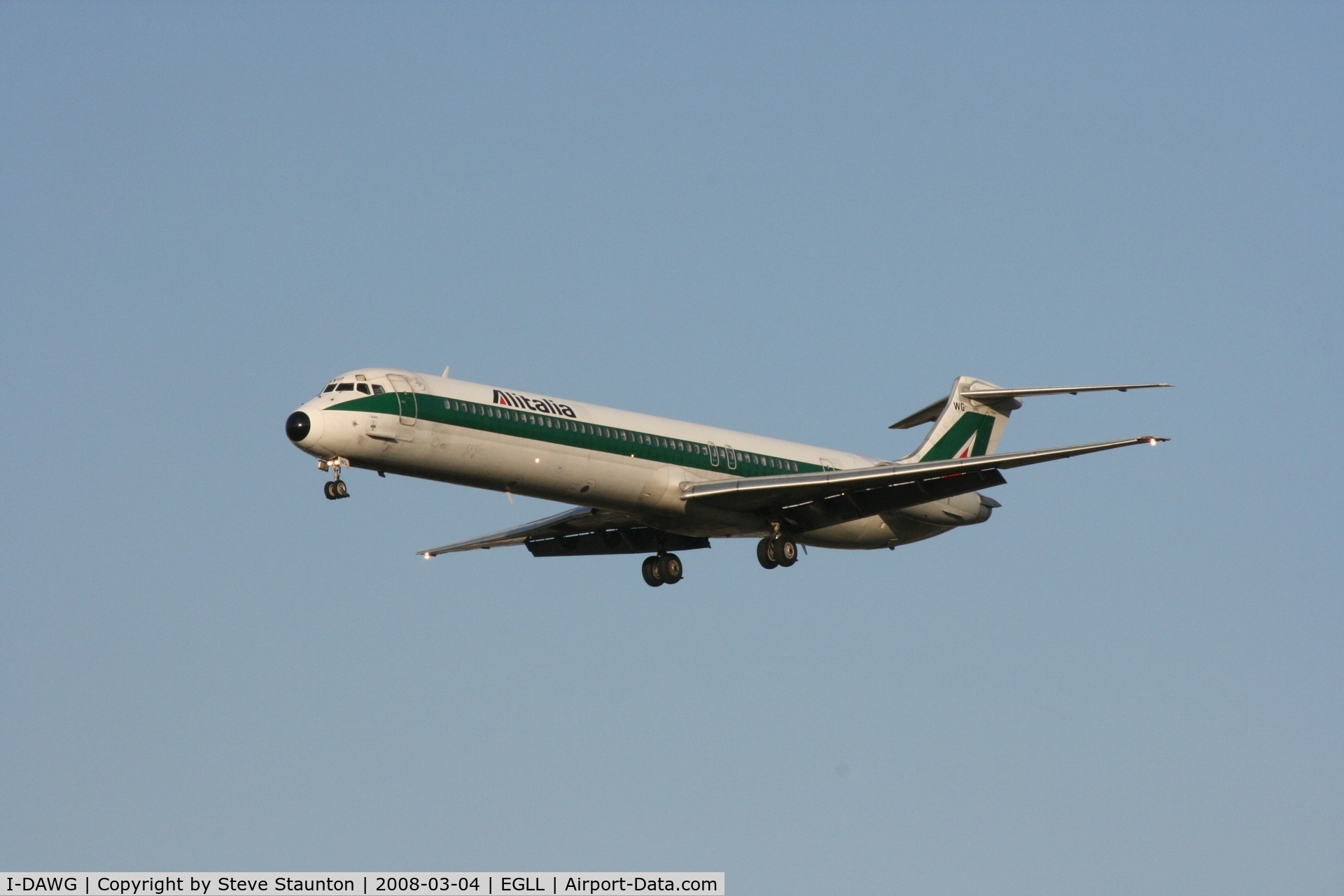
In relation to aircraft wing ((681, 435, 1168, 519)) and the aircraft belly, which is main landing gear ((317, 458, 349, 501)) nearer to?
aircraft wing ((681, 435, 1168, 519))

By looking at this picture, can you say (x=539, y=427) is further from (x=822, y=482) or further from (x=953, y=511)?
(x=953, y=511)

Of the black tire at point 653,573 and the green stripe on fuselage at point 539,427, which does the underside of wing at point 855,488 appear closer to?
the green stripe on fuselage at point 539,427

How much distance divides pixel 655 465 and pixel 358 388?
6.92m

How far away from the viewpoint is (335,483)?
35188 millimetres

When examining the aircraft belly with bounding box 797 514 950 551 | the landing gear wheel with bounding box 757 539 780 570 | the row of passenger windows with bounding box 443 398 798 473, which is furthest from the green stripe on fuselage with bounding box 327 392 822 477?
the aircraft belly with bounding box 797 514 950 551

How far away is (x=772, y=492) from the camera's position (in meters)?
39.5

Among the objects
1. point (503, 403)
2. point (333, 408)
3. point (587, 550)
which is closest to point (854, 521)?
point (587, 550)

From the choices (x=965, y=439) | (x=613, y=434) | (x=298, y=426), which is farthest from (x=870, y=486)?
(x=298, y=426)

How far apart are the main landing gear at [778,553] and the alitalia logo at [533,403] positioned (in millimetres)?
6211

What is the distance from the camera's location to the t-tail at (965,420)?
45844 millimetres

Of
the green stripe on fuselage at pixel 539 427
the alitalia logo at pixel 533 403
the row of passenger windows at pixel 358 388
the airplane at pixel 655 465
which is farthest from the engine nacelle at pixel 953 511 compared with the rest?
the row of passenger windows at pixel 358 388

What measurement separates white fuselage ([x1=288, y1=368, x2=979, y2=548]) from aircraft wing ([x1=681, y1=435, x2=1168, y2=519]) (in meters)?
0.60

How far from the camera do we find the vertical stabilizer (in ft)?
150

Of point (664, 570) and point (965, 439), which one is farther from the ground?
point (965, 439)
